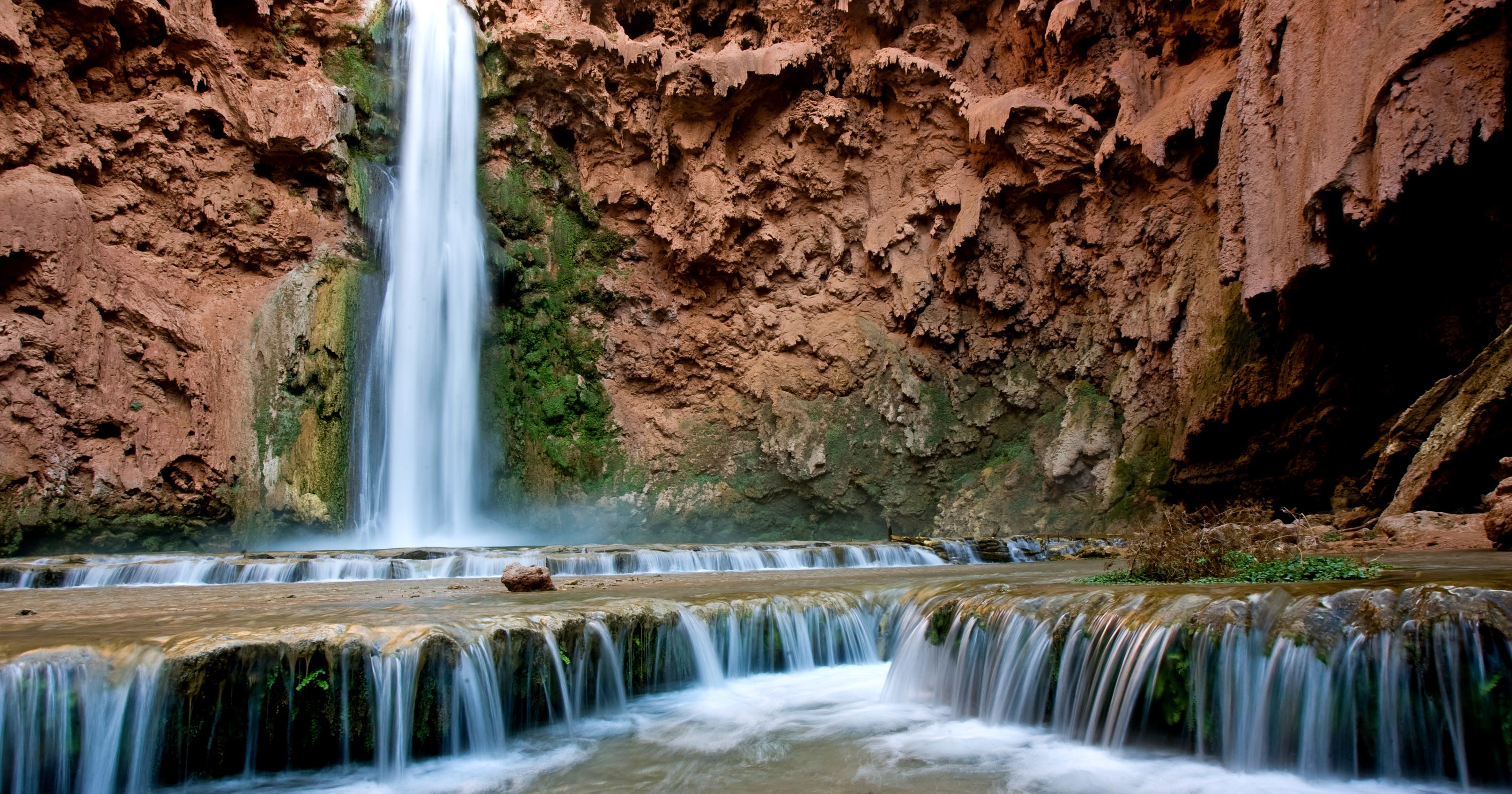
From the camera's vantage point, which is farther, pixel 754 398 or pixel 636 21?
pixel 636 21

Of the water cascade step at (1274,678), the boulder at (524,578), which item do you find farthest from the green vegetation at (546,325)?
the water cascade step at (1274,678)

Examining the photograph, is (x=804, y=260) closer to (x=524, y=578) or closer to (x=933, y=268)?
(x=933, y=268)

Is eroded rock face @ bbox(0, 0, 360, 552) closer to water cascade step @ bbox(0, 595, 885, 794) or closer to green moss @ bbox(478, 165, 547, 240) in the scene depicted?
green moss @ bbox(478, 165, 547, 240)

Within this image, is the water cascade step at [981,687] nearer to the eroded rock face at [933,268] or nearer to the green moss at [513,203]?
the eroded rock face at [933,268]

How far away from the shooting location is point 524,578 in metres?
7.54

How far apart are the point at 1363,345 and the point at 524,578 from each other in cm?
1069

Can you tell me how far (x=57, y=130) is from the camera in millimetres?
14445

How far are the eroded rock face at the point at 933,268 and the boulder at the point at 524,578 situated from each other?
9303 mm

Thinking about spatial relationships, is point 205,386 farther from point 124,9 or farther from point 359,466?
point 124,9

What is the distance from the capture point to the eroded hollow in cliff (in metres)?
8.77

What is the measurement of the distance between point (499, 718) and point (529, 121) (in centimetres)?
1665

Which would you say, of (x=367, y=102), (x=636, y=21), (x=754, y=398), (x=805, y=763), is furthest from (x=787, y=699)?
(x=636, y=21)

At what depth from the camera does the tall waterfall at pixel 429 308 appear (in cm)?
1623

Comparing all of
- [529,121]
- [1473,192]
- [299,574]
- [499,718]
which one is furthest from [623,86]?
[499,718]
